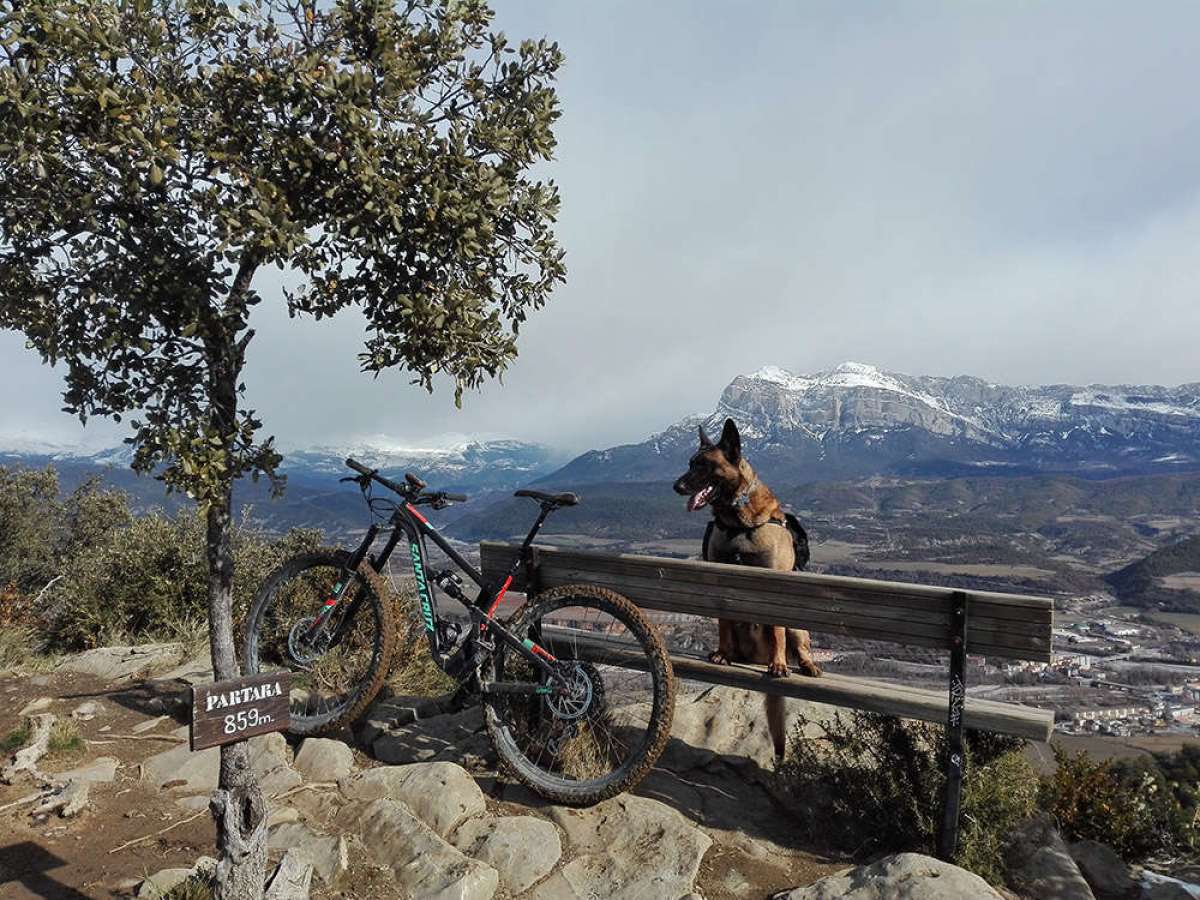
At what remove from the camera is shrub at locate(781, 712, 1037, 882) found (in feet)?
14.8

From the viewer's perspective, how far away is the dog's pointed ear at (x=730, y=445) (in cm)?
541

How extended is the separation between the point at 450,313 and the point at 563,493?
5.48 ft

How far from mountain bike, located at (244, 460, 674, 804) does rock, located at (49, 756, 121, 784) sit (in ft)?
4.08

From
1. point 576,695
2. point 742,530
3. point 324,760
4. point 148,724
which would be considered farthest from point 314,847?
point 742,530

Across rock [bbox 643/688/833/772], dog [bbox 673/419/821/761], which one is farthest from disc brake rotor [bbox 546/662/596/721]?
dog [bbox 673/419/821/761]

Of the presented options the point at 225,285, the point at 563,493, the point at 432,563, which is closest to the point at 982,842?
the point at 563,493

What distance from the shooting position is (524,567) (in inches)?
243

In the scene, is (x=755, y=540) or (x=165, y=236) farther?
(x=755, y=540)

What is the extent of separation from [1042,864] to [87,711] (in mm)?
8498

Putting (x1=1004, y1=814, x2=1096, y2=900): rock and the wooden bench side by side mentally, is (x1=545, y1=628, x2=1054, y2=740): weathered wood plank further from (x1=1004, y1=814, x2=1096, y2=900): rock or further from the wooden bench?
(x1=1004, y1=814, x2=1096, y2=900): rock

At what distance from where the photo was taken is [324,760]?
5.61 metres

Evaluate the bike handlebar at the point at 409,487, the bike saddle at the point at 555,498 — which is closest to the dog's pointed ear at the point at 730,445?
the bike saddle at the point at 555,498

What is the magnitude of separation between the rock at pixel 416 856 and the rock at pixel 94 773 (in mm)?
2286

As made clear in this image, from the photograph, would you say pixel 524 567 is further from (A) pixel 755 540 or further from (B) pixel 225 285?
(B) pixel 225 285
